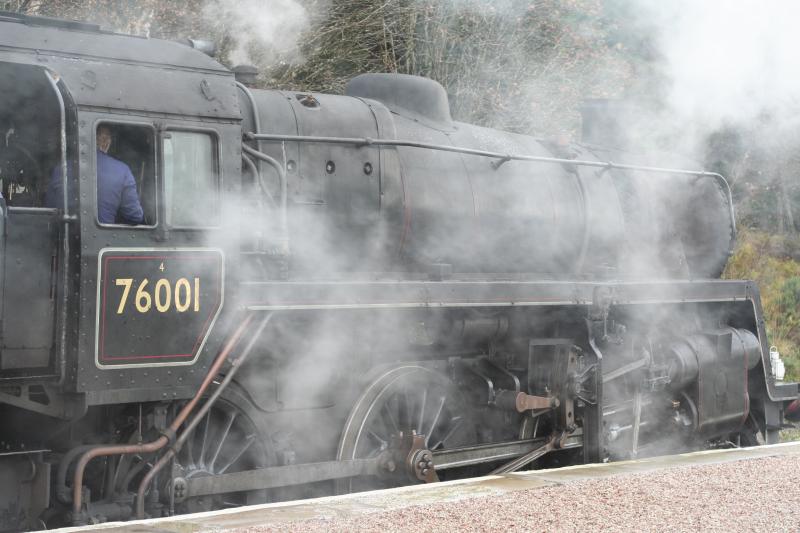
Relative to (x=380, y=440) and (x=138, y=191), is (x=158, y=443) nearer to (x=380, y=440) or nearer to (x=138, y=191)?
(x=138, y=191)

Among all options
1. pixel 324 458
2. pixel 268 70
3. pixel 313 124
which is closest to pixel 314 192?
pixel 313 124

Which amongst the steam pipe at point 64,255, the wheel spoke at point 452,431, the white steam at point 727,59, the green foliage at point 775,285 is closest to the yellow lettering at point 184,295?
the steam pipe at point 64,255

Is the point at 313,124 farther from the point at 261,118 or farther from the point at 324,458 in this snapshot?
the point at 324,458

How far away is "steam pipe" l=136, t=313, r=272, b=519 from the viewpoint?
545 centimetres

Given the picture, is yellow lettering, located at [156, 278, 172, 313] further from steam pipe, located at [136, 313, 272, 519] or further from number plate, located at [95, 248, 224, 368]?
steam pipe, located at [136, 313, 272, 519]

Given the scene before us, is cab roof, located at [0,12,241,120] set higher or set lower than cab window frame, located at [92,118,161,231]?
higher

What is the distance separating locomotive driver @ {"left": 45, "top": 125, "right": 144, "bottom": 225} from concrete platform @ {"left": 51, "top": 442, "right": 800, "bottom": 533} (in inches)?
64.8

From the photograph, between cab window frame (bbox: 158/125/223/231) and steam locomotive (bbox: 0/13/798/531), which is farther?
cab window frame (bbox: 158/125/223/231)

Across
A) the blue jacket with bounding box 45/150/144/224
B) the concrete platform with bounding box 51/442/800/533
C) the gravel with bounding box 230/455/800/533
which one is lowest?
the gravel with bounding box 230/455/800/533

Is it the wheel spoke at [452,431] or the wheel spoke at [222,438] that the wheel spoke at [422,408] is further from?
the wheel spoke at [222,438]

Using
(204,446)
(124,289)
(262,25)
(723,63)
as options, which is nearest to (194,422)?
(204,446)

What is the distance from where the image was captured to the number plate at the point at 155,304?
533 centimetres

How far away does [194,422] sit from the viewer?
5730 millimetres

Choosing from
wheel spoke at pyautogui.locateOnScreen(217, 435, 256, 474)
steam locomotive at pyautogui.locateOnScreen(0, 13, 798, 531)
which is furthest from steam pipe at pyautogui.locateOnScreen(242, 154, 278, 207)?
wheel spoke at pyautogui.locateOnScreen(217, 435, 256, 474)
